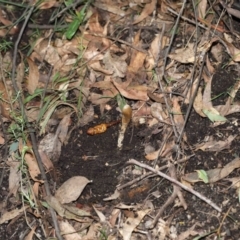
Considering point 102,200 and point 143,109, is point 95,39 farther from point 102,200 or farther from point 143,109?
point 102,200

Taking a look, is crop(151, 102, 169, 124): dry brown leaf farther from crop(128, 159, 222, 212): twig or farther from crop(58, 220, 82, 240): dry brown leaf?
crop(58, 220, 82, 240): dry brown leaf

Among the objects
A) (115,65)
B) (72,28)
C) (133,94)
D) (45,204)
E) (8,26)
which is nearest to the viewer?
(45,204)

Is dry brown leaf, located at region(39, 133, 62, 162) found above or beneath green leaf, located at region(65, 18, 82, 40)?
beneath

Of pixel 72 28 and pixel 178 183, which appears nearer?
pixel 178 183

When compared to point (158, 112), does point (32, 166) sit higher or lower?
lower

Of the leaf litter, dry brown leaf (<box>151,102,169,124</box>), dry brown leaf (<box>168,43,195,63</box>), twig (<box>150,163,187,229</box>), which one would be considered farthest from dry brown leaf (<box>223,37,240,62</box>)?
twig (<box>150,163,187,229</box>)

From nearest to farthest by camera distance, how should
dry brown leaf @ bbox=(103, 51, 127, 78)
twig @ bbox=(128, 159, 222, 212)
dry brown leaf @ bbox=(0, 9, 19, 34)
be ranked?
twig @ bbox=(128, 159, 222, 212) → dry brown leaf @ bbox=(103, 51, 127, 78) → dry brown leaf @ bbox=(0, 9, 19, 34)

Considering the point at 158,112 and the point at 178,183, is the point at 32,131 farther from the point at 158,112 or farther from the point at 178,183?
the point at 178,183

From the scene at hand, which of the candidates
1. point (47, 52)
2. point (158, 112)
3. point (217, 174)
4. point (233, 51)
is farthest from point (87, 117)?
point (233, 51)
